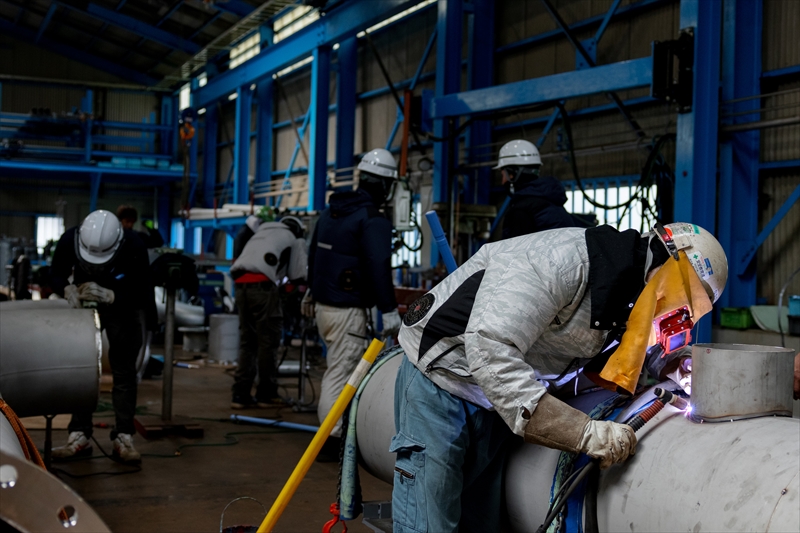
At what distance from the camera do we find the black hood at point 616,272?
2.04m

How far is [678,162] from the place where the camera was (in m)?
6.20

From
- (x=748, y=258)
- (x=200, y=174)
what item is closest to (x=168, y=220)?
(x=200, y=174)

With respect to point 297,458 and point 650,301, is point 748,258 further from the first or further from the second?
point 650,301

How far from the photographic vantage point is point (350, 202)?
204 inches

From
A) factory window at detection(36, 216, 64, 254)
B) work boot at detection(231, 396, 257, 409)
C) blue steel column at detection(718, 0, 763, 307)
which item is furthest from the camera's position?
factory window at detection(36, 216, 64, 254)

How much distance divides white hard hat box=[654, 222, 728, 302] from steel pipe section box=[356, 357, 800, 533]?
358 mm

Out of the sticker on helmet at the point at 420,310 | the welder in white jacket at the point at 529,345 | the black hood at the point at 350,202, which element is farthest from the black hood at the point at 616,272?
the black hood at the point at 350,202

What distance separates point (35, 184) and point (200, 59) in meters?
7.71

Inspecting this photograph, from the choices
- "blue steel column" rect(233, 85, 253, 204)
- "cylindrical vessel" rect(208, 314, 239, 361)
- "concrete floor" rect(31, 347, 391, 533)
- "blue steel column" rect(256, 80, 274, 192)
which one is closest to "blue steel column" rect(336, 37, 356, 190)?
"blue steel column" rect(256, 80, 274, 192)

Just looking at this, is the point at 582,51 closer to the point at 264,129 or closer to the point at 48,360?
the point at 48,360

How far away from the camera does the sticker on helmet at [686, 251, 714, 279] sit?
2029 millimetres

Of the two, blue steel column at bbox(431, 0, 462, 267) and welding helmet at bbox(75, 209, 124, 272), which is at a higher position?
blue steel column at bbox(431, 0, 462, 267)

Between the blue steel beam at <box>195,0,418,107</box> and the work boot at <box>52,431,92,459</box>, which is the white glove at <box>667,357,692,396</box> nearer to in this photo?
the work boot at <box>52,431,92,459</box>

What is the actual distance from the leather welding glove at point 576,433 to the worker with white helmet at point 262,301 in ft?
15.9
